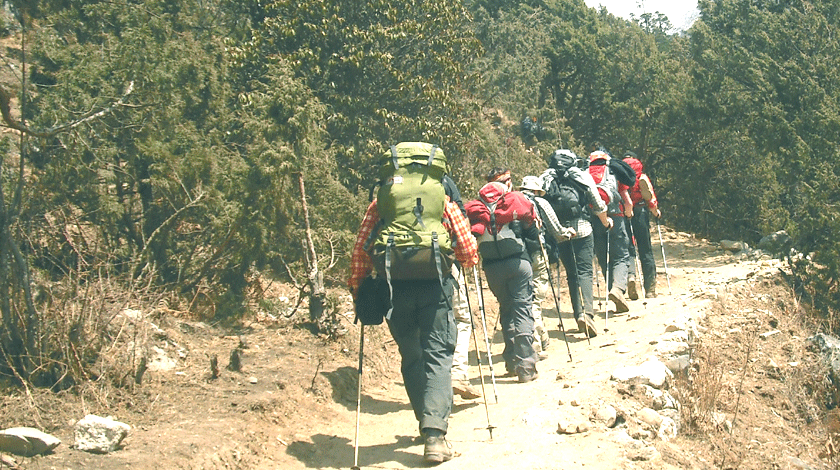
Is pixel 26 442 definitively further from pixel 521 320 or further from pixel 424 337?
pixel 521 320

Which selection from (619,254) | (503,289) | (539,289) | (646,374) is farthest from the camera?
(619,254)

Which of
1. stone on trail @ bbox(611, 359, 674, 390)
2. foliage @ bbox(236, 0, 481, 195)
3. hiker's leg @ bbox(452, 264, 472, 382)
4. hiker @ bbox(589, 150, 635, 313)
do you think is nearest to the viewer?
stone on trail @ bbox(611, 359, 674, 390)

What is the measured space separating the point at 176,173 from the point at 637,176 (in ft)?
22.8

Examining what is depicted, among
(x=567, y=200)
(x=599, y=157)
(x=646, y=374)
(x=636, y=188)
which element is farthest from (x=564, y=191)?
(x=646, y=374)

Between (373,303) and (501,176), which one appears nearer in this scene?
(373,303)

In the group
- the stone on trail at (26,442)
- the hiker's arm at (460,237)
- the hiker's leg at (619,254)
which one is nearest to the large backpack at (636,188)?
the hiker's leg at (619,254)

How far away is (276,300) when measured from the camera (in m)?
9.72

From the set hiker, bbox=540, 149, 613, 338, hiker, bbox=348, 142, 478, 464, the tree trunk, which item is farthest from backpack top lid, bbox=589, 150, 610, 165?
hiker, bbox=348, 142, 478, 464

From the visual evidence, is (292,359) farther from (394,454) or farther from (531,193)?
(531,193)

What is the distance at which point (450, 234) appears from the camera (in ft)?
21.5

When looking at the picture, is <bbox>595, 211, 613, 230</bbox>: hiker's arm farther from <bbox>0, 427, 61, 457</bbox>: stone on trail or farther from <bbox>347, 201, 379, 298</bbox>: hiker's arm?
<bbox>0, 427, 61, 457</bbox>: stone on trail

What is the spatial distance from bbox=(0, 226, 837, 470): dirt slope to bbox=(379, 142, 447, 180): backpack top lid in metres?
2.11

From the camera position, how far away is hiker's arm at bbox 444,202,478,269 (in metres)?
6.50

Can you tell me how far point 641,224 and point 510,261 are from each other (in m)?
4.76
